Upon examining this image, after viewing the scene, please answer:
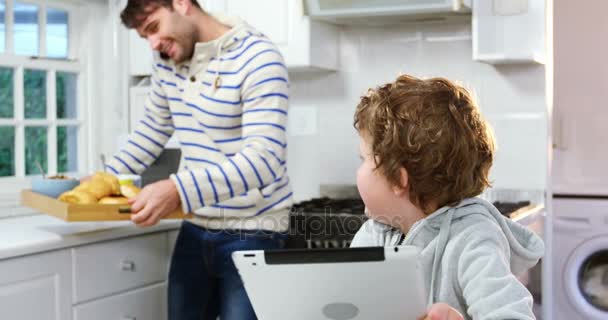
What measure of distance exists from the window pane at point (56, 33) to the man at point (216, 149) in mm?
957

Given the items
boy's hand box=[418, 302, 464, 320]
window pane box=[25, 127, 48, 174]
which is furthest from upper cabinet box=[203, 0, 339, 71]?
boy's hand box=[418, 302, 464, 320]

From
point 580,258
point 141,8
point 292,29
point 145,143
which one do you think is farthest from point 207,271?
point 580,258

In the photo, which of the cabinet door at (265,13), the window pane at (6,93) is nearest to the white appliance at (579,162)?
the cabinet door at (265,13)

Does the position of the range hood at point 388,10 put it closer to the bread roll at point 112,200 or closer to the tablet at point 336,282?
the bread roll at point 112,200

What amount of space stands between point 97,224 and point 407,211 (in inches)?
56.3

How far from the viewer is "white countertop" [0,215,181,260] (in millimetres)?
2078

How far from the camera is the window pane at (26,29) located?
9.42 feet

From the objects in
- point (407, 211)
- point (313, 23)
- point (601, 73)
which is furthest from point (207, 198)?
point (601, 73)

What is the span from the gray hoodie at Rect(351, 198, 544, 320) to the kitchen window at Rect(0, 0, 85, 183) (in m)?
1.97

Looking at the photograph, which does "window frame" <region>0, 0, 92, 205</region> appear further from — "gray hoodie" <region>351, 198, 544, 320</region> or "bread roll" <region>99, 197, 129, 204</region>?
"gray hoodie" <region>351, 198, 544, 320</region>

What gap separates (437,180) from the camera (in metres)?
1.16

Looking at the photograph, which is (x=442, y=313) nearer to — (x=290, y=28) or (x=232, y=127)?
(x=232, y=127)

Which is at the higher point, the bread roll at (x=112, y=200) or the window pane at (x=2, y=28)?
the window pane at (x=2, y=28)

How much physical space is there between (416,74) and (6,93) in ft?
4.75
